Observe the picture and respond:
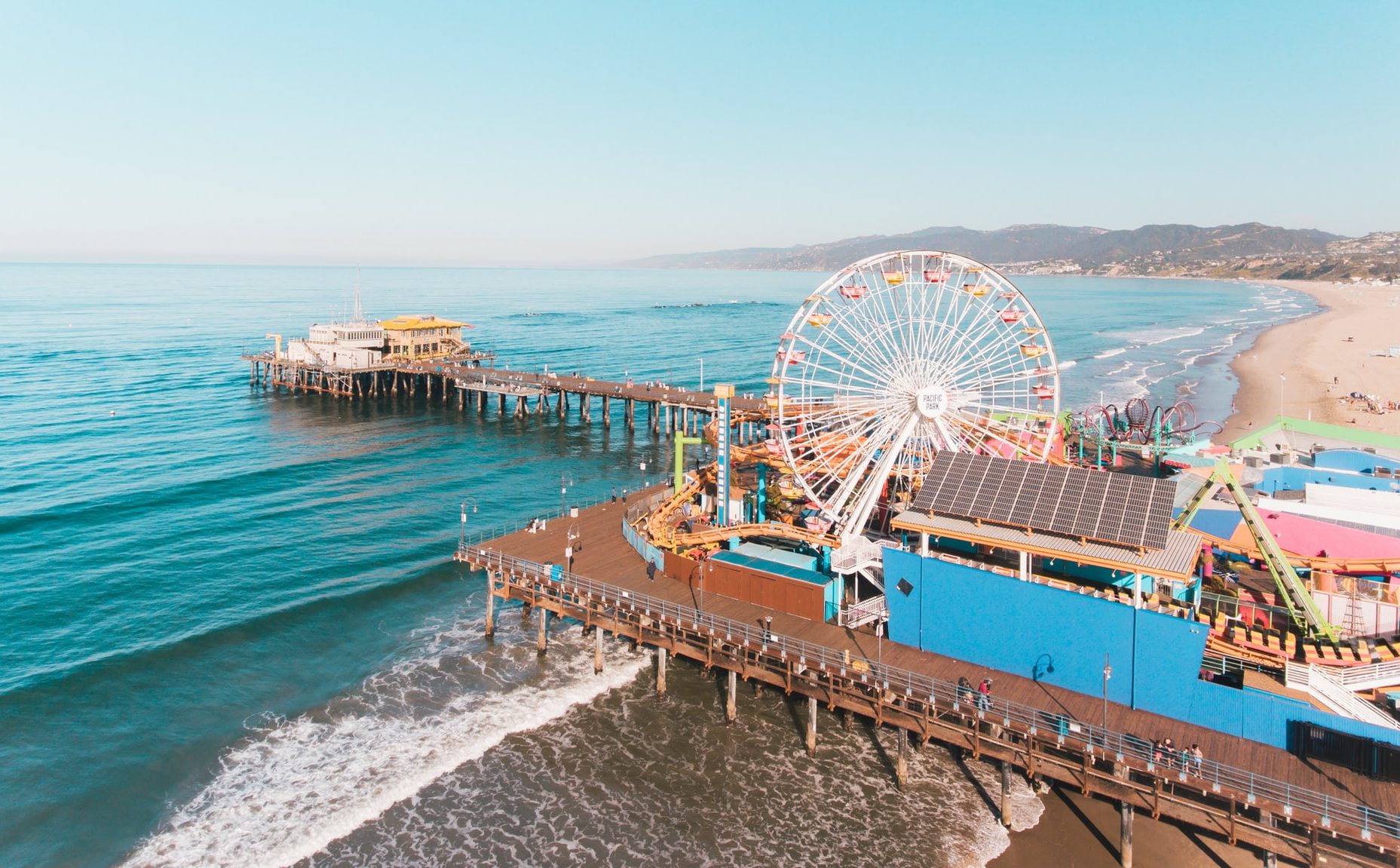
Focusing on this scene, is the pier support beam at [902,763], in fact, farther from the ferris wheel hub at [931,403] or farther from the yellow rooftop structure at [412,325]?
the yellow rooftop structure at [412,325]

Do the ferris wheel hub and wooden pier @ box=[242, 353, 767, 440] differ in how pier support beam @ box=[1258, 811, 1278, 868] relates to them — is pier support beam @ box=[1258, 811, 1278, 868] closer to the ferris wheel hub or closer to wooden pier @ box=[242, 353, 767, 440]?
the ferris wheel hub

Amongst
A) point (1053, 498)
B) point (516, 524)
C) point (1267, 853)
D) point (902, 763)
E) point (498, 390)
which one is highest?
point (1053, 498)

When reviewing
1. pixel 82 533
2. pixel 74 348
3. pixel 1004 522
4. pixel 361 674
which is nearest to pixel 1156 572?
pixel 1004 522

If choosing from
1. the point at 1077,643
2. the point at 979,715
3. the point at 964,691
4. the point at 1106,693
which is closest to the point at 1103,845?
the point at 1106,693

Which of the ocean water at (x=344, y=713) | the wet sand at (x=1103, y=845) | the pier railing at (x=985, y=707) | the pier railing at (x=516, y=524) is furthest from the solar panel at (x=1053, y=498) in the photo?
the pier railing at (x=516, y=524)

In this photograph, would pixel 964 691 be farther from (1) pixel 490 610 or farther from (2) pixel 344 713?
(2) pixel 344 713

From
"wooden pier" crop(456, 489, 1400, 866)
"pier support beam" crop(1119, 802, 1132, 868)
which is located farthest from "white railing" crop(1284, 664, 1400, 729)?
"pier support beam" crop(1119, 802, 1132, 868)
